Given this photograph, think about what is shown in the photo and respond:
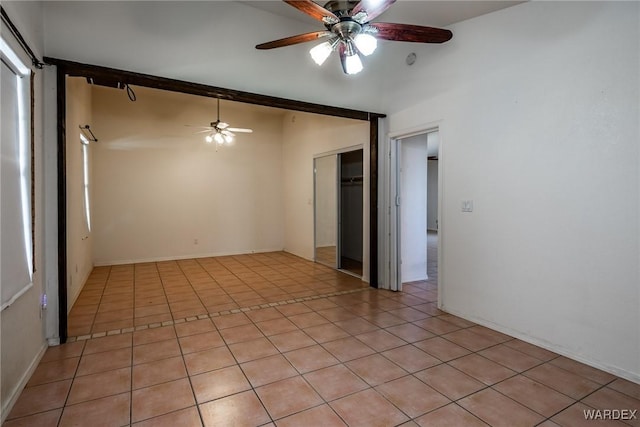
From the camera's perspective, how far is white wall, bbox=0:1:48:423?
6.17 ft

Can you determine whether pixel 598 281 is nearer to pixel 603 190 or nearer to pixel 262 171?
pixel 603 190

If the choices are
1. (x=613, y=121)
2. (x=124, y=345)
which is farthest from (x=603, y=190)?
(x=124, y=345)

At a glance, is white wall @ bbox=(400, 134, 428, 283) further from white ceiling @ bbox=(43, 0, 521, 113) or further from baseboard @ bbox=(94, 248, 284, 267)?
baseboard @ bbox=(94, 248, 284, 267)

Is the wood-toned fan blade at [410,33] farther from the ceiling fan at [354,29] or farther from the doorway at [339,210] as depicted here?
the doorway at [339,210]

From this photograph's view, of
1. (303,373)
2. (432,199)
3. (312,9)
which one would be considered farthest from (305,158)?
(432,199)

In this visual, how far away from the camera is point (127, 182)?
594 centimetres

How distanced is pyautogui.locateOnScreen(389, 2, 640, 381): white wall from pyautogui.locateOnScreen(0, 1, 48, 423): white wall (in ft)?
11.6

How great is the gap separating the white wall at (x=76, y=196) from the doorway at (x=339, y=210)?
11.6 feet

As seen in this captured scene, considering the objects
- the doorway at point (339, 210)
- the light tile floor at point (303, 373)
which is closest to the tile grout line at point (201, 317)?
the light tile floor at point (303, 373)

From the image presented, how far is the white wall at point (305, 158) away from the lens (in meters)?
4.82

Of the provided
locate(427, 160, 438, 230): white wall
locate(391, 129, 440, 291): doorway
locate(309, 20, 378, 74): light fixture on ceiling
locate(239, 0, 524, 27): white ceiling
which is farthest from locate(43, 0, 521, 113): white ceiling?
locate(427, 160, 438, 230): white wall

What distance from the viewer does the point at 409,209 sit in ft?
14.9

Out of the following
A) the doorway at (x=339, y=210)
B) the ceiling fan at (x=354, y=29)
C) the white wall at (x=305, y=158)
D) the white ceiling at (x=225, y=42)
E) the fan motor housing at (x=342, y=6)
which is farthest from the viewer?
the doorway at (x=339, y=210)

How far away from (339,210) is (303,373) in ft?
11.2
